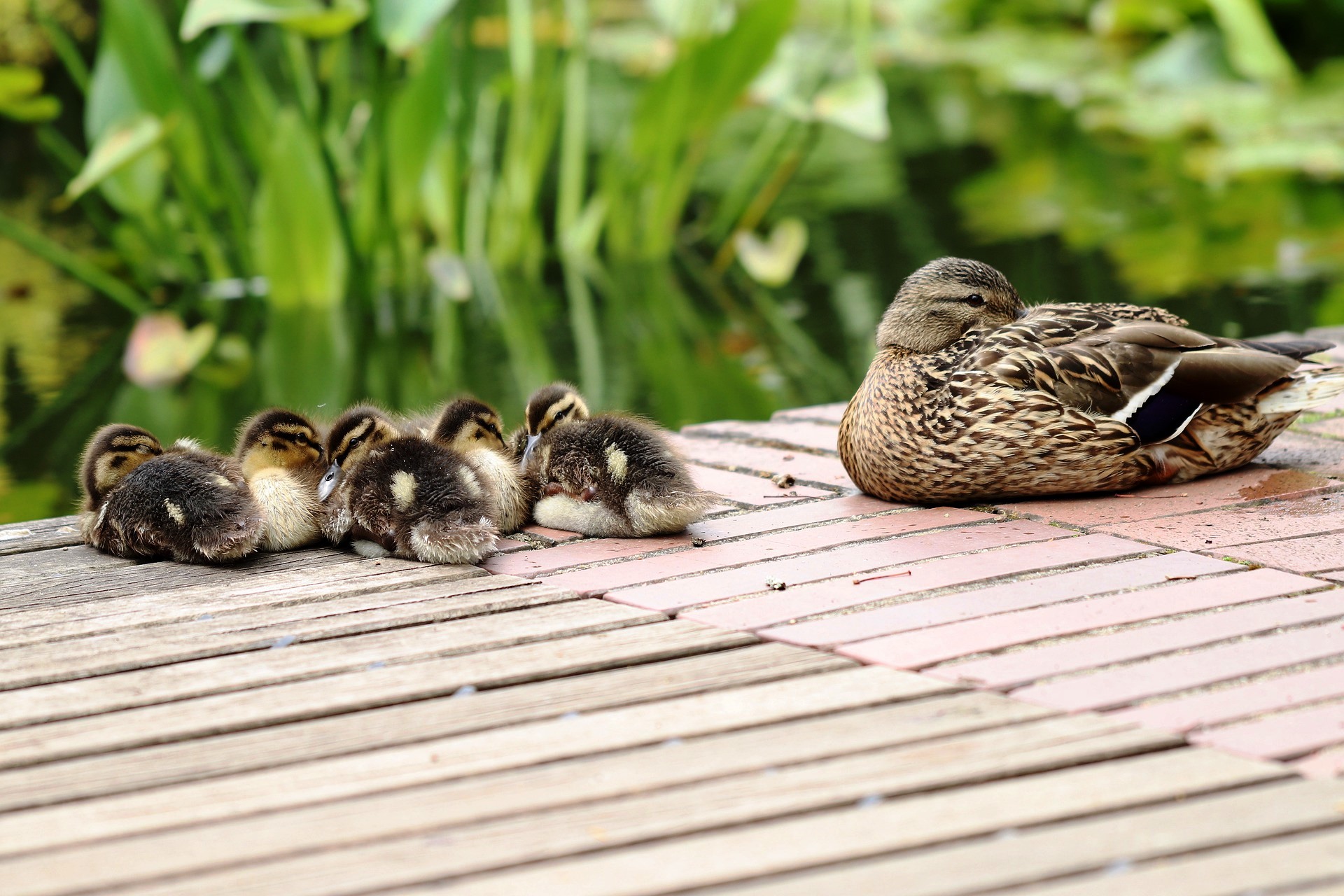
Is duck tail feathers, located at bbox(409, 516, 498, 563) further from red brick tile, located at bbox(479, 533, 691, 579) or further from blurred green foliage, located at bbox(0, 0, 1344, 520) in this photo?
blurred green foliage, located at bbox(0, 0, 1344, 520)

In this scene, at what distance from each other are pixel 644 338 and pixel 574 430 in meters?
5.05

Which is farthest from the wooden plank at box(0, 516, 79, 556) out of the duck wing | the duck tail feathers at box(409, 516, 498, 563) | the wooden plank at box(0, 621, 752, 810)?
the duck wing

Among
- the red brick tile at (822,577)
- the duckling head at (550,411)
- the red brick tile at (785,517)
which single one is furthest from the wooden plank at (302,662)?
the duckling head at (550,411)

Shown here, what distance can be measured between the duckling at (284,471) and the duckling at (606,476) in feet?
1.92

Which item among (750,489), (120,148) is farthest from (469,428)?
(120,148)

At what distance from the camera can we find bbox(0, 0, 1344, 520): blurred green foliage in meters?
8.57

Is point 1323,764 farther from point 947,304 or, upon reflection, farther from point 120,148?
point 120,148

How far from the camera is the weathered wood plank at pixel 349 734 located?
106 inches

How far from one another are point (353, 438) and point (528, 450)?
48cm

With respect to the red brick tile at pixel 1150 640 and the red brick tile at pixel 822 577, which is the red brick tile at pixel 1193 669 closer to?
the red brick tile at pixel 1150 640

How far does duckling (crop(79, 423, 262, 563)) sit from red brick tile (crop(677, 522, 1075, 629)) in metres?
1.06

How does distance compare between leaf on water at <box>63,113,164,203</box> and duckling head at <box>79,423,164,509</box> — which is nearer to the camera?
duckling head at <box>79,423,164,509</box>

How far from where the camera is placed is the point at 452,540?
402cm

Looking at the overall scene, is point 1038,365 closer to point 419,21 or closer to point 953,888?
point 953,888
